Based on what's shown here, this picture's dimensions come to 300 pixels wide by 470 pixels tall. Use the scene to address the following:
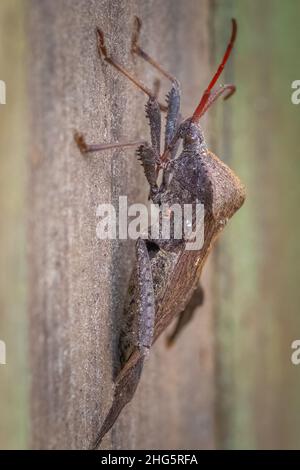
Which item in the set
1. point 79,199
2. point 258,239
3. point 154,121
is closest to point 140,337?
point 79,199

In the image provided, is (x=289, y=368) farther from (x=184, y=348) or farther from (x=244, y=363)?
(x=184, y=348)

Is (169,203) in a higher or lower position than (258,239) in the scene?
higher

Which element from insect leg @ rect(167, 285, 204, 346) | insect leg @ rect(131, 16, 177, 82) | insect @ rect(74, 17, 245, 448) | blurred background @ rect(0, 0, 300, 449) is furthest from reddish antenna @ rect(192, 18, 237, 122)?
insect leg @ rect(167, 285, 204, 346)

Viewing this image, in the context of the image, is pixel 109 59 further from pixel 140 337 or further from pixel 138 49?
pixel 140 337

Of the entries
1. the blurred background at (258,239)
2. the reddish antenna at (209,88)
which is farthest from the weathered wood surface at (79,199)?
the blurred background at (258,239)

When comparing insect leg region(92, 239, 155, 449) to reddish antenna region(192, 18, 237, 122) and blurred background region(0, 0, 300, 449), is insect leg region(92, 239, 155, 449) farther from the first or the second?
blurred background region(0, 0, 300, 449)

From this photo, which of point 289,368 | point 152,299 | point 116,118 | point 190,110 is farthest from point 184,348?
point 116,118
